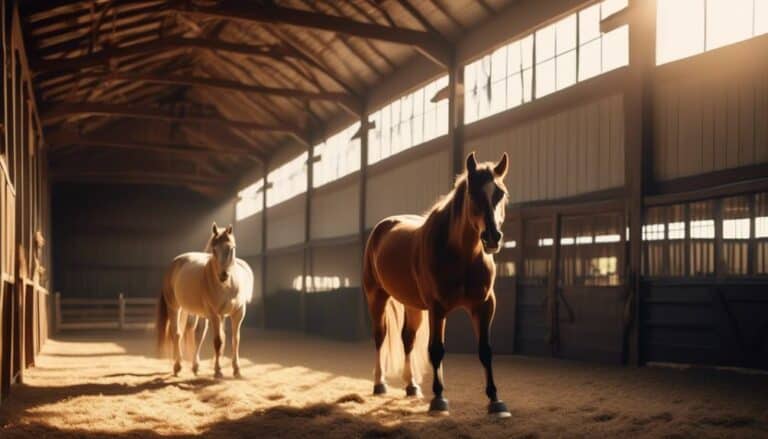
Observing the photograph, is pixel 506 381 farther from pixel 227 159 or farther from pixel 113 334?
pixel 227 159

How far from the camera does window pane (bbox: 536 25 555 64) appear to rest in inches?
479

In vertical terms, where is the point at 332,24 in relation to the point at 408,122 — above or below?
above

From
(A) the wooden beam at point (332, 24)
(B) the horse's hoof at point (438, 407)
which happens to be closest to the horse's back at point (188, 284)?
(B) the horse's hoof at point (438, 407)

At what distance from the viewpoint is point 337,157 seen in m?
21.6

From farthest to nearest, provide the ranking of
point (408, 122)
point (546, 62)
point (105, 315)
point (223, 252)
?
point (105, 315)
point (408, 122)
point (546, 62)
point (223, 252)

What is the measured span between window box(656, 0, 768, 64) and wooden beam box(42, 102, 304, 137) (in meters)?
13.7

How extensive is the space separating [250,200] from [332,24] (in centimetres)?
1830

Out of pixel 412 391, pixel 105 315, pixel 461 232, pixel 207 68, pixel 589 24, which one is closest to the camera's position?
pixel 461 232

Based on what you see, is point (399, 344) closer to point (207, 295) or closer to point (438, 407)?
point (438, 407)

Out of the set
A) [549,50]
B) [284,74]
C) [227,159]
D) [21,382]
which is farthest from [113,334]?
[549,50]

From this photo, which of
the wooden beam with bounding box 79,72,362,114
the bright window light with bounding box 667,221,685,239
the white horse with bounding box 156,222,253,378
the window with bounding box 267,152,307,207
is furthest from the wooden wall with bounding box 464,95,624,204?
the window with bounding box 267,152,307,207

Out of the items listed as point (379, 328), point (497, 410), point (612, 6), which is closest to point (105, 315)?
point (612, 6)

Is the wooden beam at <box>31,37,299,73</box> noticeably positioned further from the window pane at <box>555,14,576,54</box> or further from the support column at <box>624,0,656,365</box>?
the support column at <box>624,0,656,365</box>

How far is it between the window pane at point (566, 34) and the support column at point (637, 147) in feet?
4.90
